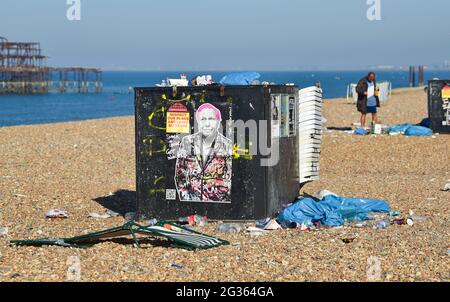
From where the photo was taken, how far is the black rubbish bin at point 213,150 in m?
9.49

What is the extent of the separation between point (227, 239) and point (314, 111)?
2.68 meters

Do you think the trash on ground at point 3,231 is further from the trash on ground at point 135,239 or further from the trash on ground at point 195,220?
the trash on ground at point 195,220

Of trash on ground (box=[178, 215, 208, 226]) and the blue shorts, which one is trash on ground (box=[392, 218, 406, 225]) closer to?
trash on ground (box=[178, 215, 208, 226])

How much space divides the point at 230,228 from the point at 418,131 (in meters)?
9.88

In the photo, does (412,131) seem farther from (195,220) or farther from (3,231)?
(3,231)

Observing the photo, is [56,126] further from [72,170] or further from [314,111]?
[314,111]

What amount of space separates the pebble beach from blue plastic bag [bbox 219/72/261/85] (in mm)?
1644

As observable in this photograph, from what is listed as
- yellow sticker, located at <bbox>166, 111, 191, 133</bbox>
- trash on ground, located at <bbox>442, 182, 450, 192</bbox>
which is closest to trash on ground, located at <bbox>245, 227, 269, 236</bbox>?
yellow sticker, located at <bbox>166, 111, 191, 133</bbox>

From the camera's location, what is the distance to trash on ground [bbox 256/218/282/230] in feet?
30.6

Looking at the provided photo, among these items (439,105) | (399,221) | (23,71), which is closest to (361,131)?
(439,105)
